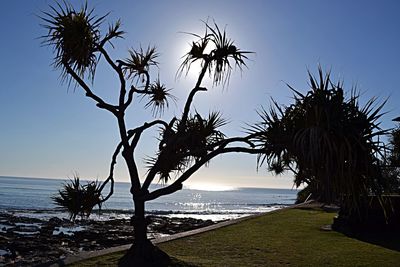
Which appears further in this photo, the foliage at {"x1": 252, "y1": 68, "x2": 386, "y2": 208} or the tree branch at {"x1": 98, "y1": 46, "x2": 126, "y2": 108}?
the tree branch at {"x1": 98, "y1": 46, "x2": 126, "y2": 108}

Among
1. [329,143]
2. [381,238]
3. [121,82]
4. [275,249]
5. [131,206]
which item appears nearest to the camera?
[329,143]

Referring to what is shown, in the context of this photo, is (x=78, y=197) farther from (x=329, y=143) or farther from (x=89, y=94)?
(x=329, y=143)

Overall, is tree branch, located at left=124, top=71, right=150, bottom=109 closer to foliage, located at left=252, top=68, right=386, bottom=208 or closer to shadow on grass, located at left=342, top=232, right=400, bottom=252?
foliage, located at left=252, top=68, right=386, bottom=208

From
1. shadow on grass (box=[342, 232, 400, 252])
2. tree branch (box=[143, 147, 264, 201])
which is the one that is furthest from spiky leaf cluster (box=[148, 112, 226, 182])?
shadow on grass (box=[342, 232, 400, 252])

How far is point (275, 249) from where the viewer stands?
10.6 metres

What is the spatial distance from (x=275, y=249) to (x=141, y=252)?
131 inches

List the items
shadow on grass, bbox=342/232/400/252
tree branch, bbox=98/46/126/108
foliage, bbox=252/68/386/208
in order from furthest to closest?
shadow on grass, bbox=342/232/400/252 → tree branch, bbox=98/46/126/108 → foliage, bbox=252/68/386/208

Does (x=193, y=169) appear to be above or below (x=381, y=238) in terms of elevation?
above

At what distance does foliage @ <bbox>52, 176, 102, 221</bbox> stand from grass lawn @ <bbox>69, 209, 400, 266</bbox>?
96cm

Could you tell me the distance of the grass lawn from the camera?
8930 mm

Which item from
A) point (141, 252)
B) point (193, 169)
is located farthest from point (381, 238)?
point (141, 252)

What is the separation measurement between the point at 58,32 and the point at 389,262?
7.18 metres

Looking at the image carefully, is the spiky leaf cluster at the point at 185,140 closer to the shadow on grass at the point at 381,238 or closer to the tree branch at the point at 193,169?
the tree branch at the point at 193,169

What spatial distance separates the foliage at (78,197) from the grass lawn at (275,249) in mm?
958
